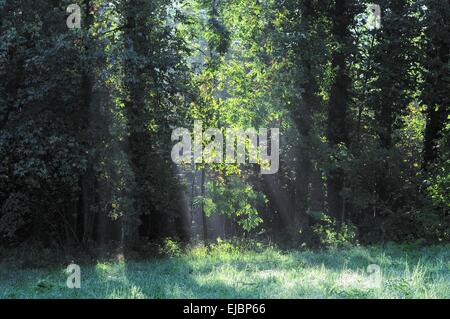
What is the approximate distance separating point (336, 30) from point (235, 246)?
860cm

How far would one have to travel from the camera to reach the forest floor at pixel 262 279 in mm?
7879

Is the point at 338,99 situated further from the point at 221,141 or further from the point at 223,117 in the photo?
the point at 221,141

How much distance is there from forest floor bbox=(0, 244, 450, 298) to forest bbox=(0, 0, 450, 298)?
124 mm

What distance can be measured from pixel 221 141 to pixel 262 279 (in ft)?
35.6

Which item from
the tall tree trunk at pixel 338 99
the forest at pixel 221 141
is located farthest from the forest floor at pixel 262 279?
the tall tree trunk at pixel 338 99

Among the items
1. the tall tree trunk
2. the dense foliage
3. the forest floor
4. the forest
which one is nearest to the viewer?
the forest floor

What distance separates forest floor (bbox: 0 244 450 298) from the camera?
25.8ft

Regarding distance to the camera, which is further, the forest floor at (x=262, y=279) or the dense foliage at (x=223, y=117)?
the dense foliage at (x=223, y=117)

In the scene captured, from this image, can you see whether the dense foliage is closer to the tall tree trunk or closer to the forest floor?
the tall tree trunk

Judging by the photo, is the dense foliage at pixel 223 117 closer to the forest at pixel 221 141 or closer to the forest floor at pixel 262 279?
the forest at pixel 221 141

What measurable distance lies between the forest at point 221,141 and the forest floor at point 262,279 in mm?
124

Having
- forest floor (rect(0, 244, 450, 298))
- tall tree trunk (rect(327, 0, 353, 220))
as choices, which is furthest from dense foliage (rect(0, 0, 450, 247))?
forest floor (rect(0, 244, 450, 298))
